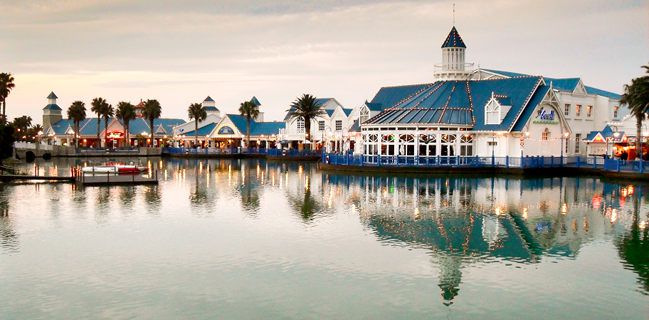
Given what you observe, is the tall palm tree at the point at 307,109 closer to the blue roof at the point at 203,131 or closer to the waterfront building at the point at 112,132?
the blue roof at the point at 203,131

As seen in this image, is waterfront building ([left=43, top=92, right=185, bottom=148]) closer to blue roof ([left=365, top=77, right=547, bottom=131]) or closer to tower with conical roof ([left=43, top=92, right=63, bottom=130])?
tower with conical roof ([left=43, top=92, right=63, bottom=130])

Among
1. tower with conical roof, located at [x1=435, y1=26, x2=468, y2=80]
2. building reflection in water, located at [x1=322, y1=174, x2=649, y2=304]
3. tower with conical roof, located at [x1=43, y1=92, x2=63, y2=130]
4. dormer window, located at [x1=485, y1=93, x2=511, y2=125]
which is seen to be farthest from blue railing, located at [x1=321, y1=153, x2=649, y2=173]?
tower with conical roof, located at [x1=43, y1=92, x2=63, y2=130]

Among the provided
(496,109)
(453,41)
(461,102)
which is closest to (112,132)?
(453,41)

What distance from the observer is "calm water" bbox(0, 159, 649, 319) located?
14234 mm

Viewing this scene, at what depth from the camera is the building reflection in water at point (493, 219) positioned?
19516mm

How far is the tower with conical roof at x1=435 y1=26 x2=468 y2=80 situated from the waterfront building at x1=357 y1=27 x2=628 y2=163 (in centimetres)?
Answer: 201

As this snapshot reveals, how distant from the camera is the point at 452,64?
67.8 m

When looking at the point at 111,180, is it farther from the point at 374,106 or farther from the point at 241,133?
the point at 241,133

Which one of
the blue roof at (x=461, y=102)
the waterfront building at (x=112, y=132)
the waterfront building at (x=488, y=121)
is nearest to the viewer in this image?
the waterfront building at (x=488, y=121)

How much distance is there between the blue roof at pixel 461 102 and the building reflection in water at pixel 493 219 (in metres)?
14.6

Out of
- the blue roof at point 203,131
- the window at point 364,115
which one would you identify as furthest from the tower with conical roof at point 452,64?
the blue roof at point 203,131

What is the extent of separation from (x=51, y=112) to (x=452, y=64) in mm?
114202

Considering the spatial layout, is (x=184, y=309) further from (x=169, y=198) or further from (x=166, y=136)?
(x=166, y=136)

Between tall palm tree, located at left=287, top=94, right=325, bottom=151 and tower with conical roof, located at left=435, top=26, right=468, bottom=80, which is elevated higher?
tower with conical roof, located at left=435, top=26, right=468, bottom=80
